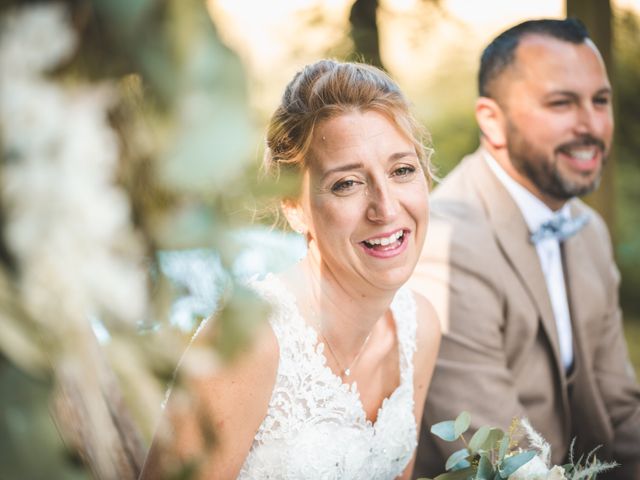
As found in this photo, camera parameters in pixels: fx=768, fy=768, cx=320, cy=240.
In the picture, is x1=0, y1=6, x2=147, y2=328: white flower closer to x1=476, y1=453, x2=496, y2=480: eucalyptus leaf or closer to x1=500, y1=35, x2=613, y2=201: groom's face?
x1=476, y1=453, x2=496, y2=480: eucalyptus leaf

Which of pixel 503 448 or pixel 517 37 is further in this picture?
pixel 517 37

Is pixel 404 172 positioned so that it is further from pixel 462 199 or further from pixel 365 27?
pixel 365 27

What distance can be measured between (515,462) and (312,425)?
0.64 meters

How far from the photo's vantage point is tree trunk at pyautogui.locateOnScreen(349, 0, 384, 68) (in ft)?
10.6

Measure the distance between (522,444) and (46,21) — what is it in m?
2.46

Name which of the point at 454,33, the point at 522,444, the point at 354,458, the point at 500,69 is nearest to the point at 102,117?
the point at 354,458

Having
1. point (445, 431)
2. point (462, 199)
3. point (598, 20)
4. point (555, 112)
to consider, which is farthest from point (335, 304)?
point (598, 20)

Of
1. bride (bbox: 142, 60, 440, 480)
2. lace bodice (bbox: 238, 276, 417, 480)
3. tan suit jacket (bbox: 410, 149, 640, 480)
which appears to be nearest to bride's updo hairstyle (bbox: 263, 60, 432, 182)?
bride (bbox: 142, 60, 440, 480)

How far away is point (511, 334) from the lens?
115 inches

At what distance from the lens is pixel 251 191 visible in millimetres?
648

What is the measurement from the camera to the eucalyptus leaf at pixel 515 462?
1.85 metres

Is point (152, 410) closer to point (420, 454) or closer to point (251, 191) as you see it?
point (251, 191)

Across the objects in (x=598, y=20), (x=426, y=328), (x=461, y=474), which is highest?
(x=598, y=20)

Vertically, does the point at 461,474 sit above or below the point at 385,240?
below
